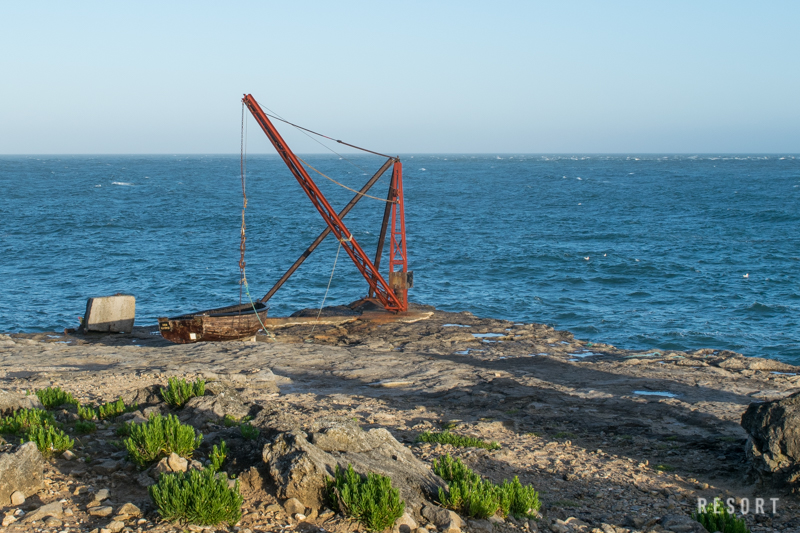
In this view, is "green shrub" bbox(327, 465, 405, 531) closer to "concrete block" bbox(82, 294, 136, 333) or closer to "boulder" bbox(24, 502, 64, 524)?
"boulder" bbox(24, 502, 64, 524)

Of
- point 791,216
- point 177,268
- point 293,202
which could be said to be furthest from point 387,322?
point 293,202

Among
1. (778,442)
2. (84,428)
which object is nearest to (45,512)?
(84,428)

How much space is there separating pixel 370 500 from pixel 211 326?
13.1 metres

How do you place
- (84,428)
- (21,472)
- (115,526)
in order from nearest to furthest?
(115,526) → (21,472) → (84,428)

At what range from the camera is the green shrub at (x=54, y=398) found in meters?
8.84

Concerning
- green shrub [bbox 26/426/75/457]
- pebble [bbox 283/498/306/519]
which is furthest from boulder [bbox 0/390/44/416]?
pebble [bbox 283/498/306/519]

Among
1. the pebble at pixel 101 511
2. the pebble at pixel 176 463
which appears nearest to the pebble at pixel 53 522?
the pebble at pixel 101 511

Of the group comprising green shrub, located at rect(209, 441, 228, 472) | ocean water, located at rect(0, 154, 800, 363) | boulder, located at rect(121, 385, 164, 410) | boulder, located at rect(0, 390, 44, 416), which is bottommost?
ocean water, located at rect(0, 154, 800, 363)

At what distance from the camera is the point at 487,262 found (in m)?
35.1

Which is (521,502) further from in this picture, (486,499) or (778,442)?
(778,442)

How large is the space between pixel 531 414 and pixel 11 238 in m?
41.9

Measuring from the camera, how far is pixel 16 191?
258ft

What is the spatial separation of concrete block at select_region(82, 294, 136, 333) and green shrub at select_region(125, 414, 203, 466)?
1326 centimetres

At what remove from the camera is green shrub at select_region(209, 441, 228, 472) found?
6420 millimetres
